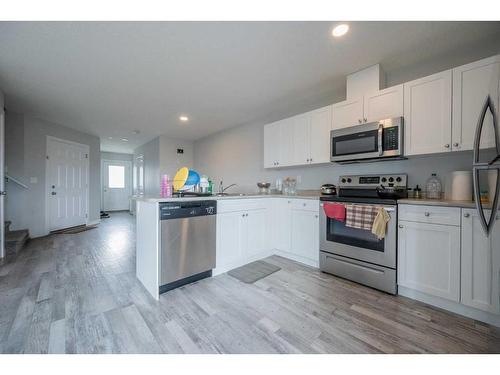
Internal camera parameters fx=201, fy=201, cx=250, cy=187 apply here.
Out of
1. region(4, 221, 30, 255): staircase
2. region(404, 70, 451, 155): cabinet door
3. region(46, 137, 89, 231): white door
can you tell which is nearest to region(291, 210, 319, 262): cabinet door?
region(404, 70, 451, 155): cabinet door

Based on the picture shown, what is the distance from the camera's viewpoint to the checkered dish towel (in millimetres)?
2008

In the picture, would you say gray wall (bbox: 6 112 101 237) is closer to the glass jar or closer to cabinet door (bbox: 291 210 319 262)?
cabinet door (bbox: 291 210 319 262)

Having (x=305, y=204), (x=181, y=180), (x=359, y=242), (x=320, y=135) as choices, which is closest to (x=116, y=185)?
(x=181, y=180)

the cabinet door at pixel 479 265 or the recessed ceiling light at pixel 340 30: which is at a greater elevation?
the recessed ceiling light at pixel 340 30

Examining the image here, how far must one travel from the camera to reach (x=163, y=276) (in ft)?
6.24

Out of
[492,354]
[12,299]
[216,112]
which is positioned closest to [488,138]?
[492,354]

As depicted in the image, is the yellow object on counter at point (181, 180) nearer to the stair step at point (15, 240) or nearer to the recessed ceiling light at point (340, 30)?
the recessed ceiling light at point (340, 30)

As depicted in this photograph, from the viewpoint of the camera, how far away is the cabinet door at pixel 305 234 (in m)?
2.55

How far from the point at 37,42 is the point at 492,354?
4.26 m

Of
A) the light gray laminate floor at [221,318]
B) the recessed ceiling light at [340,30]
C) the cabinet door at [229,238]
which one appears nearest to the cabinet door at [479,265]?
the light gray laminate floor at [221,318]

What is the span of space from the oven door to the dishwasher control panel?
1.33 metres

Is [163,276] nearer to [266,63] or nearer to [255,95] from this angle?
[266,63]

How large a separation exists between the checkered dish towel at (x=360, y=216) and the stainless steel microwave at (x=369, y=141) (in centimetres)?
58

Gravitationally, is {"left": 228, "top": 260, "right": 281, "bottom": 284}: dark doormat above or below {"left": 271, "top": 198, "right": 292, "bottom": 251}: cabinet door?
below
